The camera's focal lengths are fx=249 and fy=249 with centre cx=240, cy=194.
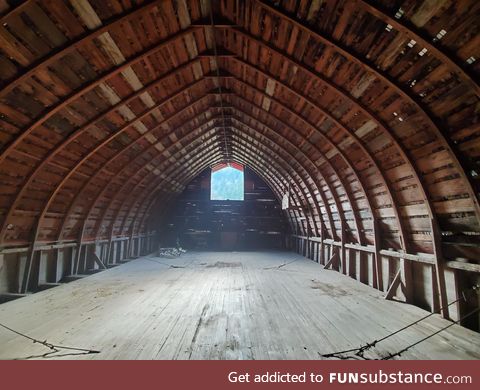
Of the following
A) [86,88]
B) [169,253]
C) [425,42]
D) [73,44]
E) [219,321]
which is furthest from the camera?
[169,253]

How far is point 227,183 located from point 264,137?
34.9 feet

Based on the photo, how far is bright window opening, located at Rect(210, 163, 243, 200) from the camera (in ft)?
70.1

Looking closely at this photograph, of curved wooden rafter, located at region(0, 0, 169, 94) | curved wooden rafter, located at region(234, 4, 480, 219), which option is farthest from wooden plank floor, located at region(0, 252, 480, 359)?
curved wooden rafter, located at region(0, 0, 169, 94)

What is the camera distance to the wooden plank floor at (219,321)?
392 cm

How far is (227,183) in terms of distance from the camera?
70.7 feet

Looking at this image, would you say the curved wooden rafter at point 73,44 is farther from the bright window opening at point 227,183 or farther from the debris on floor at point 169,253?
the bright window opening at point 227,183

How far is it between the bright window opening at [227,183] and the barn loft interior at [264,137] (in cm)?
1053

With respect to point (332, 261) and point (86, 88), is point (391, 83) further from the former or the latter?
point (332, 261)

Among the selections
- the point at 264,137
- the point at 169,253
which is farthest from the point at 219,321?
the point at 169,253

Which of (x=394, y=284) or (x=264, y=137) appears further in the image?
(x=264, y=137)

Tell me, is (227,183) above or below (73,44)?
above

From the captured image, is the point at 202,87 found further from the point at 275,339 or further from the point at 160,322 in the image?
the point at 275,339

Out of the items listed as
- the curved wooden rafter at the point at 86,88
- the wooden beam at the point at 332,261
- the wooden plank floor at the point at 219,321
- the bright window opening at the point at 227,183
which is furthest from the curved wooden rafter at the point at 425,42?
the bright window opening at the point at 227,183

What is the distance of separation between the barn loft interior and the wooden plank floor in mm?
51
